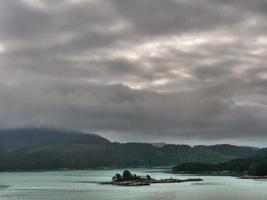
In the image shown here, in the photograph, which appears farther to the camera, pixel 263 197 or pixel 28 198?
pixel 28 198

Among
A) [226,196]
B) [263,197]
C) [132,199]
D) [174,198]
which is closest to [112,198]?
[132,199]

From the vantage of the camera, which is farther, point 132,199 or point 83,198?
point 83,198

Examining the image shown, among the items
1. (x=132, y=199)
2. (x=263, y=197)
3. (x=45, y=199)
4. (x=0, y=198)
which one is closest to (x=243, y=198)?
(x=263, y=197)

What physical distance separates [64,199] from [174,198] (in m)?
→ 39.1

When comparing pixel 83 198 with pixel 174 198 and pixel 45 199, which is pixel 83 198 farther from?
pixel 174 198

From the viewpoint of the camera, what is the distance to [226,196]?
590ft

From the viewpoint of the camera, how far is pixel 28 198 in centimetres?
18938

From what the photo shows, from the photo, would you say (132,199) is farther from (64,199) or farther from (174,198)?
(64,199)

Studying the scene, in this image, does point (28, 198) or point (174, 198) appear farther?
point (28, 198)

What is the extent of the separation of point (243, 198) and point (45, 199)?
69250mm

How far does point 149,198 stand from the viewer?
579 feet

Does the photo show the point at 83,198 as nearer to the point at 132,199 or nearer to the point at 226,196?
the point at 132,199

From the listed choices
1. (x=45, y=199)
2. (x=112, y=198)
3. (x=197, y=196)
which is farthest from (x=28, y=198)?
(x=197, y=196)

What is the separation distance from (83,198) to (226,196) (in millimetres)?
51170
